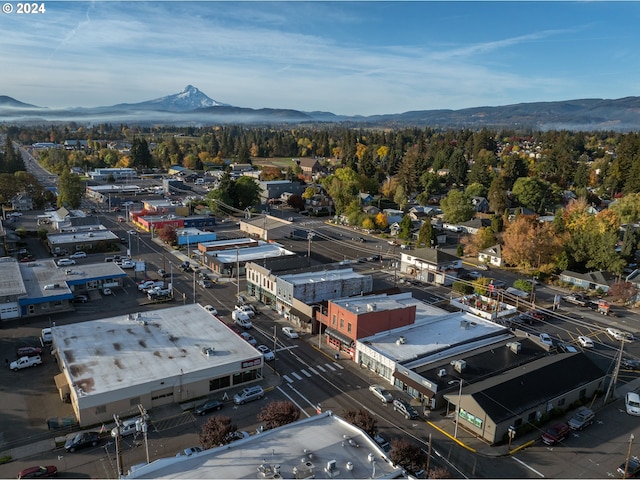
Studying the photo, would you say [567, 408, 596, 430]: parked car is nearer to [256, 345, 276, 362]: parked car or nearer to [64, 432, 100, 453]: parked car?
[256, 345, 276, 362]: parked car

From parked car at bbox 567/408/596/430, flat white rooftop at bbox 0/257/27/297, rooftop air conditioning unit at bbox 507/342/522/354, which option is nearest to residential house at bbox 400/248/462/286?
rooftop air conditioning unit at bbox 507/342/522/354

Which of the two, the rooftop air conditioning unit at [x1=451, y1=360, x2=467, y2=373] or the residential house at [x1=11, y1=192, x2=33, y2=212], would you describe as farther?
the residential house at [x1=11, y1=192, x2=33, y2=212]

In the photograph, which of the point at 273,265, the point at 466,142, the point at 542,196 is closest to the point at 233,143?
the point at 466,142

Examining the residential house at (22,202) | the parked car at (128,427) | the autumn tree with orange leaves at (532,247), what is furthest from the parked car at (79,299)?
the residential house at (22,202)

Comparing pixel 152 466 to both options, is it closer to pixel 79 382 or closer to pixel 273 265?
pixel 79 382

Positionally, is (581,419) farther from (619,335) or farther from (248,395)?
(248,395)

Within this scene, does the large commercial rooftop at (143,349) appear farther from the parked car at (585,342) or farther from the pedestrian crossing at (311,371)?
the parked car at (585,342)
